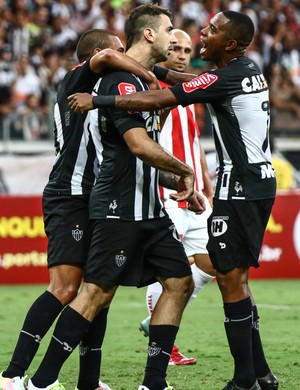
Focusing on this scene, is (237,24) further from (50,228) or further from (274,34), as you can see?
(274,34)

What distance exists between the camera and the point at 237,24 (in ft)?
20.0

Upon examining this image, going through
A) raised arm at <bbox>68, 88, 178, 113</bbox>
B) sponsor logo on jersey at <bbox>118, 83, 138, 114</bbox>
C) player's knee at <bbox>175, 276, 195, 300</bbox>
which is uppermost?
sponsor logo on jersey at <bbox>118, 83, 138, 114</bbox>

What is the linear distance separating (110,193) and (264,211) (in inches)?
40.2

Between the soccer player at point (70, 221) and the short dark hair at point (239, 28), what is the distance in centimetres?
65

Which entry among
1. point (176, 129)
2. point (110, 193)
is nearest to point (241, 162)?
point (110, 193)

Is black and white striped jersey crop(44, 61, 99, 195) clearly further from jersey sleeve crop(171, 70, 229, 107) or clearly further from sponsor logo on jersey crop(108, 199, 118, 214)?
jersey sleeve crop(171, 70, 229, 107)

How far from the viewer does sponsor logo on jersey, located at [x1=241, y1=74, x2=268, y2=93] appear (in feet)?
19.5

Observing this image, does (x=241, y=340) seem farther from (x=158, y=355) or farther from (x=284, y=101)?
(x=284, y=101)

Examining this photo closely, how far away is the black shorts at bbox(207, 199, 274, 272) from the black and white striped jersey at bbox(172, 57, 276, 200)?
7 cm

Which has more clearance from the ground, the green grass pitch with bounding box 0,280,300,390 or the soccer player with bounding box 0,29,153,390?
the soccer player with bounding box 0,29,153,390

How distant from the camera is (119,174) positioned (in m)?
5.80

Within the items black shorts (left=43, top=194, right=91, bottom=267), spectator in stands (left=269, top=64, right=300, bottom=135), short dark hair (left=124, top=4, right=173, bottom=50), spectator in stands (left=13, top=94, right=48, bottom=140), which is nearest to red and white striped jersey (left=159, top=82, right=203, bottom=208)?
black shorts (left=43, top=194, right=91, bottom=267)

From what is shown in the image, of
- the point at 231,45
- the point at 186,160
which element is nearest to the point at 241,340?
the point at 231,45

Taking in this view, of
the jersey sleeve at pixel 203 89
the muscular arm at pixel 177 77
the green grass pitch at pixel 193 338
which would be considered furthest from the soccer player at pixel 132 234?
the muscular arm at pixel 177 77
